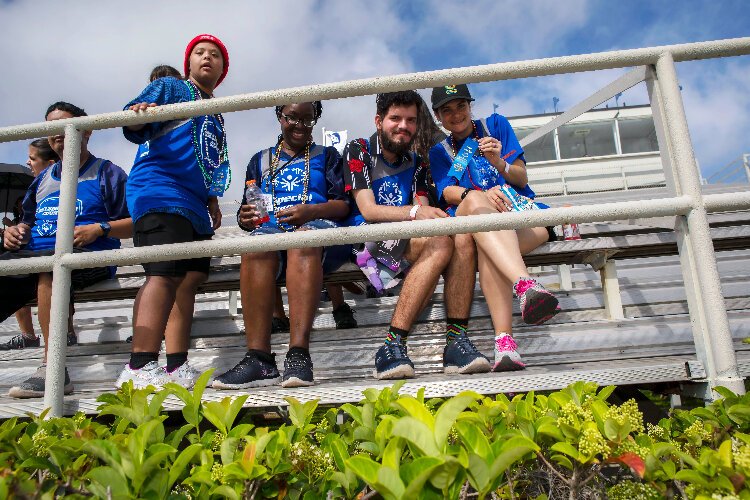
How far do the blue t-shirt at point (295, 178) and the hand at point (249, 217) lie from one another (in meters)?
0.08

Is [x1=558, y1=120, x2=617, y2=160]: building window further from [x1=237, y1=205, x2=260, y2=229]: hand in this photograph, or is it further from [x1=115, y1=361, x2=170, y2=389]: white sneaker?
[x1=115, y1=361, x2=170, y2=389]: white sneaker

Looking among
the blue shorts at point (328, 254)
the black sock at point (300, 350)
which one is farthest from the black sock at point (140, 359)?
the blue shorts at point (328, 254)

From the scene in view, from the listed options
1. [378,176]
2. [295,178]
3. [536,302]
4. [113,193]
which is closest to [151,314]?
[295,178]

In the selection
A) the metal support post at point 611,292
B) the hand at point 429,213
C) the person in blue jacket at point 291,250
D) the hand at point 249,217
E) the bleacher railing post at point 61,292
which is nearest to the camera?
the bleacher railing post at point 61,292

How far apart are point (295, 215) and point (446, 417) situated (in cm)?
183

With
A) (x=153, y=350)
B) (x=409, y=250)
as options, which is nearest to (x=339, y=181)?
(x=409, y=250)

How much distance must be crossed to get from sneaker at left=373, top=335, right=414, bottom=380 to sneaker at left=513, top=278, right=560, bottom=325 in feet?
1.65

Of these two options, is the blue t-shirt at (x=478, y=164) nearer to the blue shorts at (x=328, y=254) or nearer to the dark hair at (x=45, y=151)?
the blue shorts at (x=328, y=254)

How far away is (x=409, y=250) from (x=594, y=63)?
115 centimetres

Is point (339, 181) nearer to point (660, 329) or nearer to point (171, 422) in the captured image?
point (171, 422)

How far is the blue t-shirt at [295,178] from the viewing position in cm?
274

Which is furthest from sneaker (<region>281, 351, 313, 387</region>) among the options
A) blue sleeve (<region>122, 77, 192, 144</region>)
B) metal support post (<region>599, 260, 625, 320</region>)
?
metal support post (<region>599, 260, 625, 320</region>)

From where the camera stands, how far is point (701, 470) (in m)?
0.80

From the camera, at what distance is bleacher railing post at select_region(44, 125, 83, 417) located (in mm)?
1504
